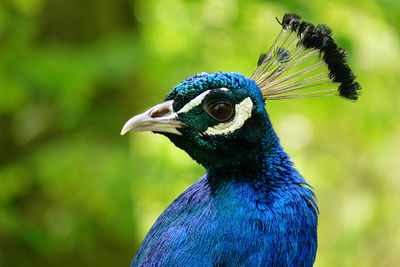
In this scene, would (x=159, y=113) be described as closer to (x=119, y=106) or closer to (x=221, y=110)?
(x=221, y=110)

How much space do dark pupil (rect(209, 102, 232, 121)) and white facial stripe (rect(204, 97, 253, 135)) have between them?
0.7 inches

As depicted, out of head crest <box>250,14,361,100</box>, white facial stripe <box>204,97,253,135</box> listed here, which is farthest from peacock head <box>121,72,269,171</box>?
head crest <box>250,14,361,100</box>

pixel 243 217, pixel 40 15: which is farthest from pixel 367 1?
pixel 40 15

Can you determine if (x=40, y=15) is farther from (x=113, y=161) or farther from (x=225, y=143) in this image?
(x=225, y=143)

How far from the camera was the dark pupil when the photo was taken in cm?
150

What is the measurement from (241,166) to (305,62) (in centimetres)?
42

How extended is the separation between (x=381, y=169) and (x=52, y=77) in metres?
3.77

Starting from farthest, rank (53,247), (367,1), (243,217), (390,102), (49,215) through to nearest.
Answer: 1. (390,102)
2. (49,215)
3. (53,247)
4. (367,1)
5. (243,217)

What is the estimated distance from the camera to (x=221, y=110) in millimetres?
1498

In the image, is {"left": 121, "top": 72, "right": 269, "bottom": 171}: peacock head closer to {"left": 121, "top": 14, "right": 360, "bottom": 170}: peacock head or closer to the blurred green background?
{"left": 121, "top": 14, "right": 360, "bottom": 170}: peacock head

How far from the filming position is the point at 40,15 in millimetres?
4371

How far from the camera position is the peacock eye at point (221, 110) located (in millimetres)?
1494

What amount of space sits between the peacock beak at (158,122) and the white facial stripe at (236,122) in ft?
0.33

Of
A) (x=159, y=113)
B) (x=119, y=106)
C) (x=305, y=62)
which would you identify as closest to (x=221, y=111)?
(x=159, y=113)
